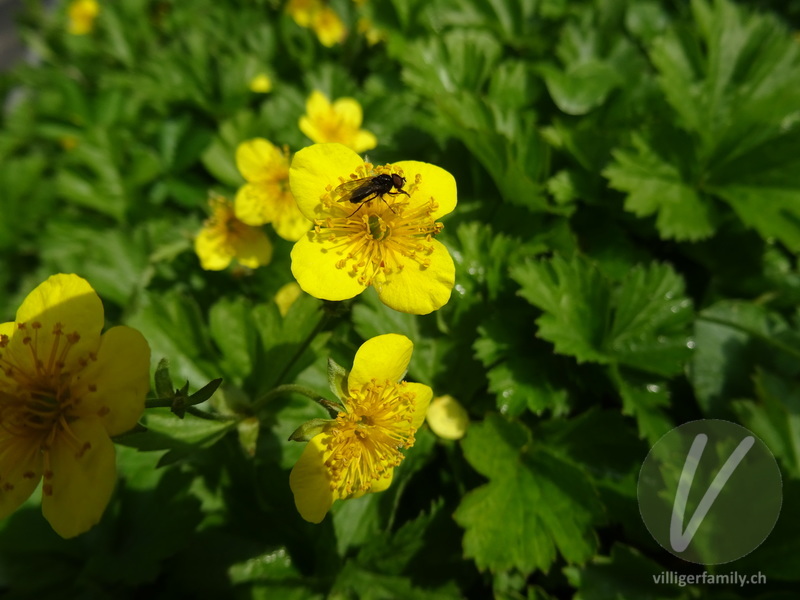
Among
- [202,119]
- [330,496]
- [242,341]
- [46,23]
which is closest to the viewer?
[330,496]

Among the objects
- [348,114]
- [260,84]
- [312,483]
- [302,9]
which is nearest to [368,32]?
[302,9]

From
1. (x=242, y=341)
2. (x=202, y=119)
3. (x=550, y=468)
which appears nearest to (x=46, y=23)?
(x=202, y=119)

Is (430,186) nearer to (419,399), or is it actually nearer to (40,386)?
(419,399)

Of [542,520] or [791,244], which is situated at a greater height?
[791,244]

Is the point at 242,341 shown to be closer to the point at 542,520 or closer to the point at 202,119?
the point at 542,520

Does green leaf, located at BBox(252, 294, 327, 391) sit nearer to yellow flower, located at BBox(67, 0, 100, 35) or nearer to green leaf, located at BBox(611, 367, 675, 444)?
green leaf, located at BBox(611, 367, 675, 444)

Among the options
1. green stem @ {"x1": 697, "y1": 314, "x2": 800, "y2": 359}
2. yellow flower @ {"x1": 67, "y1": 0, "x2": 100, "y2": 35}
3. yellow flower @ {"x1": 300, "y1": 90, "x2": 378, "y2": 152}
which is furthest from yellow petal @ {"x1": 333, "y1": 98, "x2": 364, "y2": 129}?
yellow flower @ {"x1": 67, "y1": 0, "x2": 100, "y2": 35}
